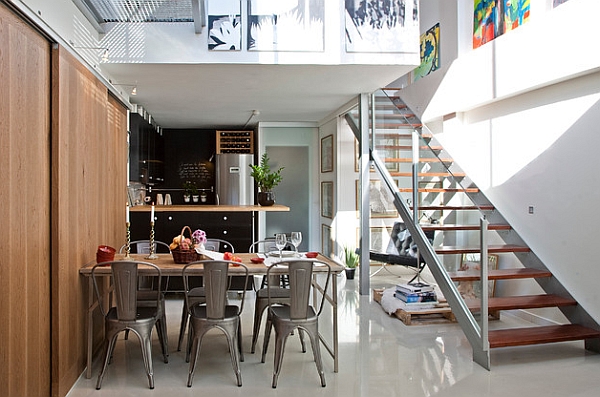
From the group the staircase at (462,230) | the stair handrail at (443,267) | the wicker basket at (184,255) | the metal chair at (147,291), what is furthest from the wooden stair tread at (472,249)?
the metal chair at (147,291)

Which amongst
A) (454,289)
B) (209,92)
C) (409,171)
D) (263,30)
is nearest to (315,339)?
(454,289)

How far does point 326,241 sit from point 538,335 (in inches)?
191

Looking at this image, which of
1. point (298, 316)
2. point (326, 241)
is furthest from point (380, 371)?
point (326, 241)

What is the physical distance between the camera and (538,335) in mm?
4438

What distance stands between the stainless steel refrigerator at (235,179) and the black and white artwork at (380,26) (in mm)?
4956

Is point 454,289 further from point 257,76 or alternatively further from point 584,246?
point 257,76

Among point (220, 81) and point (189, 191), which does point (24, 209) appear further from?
point (189, 191)

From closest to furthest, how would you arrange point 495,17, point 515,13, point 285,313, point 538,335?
point 285,313 < point 538,335 < point 515,13 < point 495,17

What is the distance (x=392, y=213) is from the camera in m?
7.47

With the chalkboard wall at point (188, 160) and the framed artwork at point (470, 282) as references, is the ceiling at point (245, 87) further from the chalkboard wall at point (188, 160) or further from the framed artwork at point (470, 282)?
the framed artwork at point (470, 282)

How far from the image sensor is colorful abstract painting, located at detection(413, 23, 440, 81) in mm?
7867

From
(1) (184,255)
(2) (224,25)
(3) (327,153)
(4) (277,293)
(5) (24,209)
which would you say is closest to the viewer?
(5) (24,209)

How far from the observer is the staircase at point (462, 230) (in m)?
4.48

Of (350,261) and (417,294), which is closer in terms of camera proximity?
(417,294)
